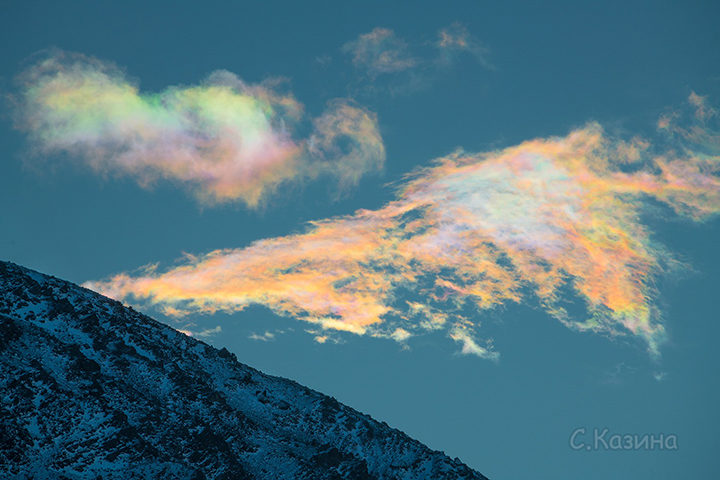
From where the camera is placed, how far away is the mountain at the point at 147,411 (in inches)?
2854

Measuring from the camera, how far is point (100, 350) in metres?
89.8

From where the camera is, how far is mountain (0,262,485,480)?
238 feet

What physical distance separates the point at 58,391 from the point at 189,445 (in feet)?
57.9

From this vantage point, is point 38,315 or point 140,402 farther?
point 38,315

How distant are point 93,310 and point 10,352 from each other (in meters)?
18.0

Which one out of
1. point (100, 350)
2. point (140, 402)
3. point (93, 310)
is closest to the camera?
point (140, 402)

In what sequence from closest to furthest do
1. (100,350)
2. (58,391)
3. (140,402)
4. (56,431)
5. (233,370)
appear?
(56,431) < (58,391) < (140,402) < (100,350) < (233,370)

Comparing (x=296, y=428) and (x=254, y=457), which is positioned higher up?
(x=296, y=428)

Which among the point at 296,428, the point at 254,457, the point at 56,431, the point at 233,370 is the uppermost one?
the point at 233,370

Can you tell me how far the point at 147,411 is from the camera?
82.9m

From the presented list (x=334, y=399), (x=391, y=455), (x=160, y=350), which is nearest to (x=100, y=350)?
(x=160, y=350)

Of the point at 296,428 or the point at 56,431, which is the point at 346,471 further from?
the point at 56,431

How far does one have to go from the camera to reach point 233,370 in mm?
104625

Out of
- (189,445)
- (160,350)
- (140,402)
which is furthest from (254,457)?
(160,350)
